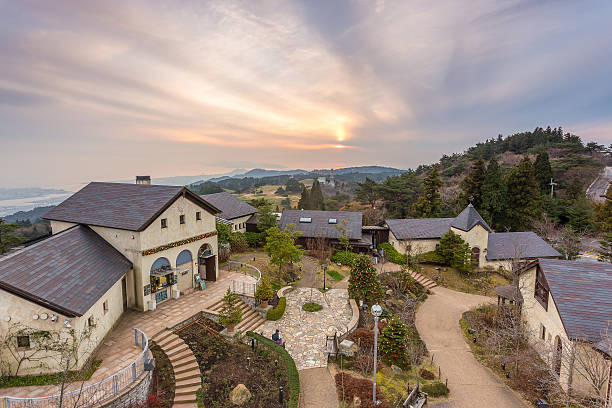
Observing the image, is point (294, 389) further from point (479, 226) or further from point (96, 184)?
point (479, 226)

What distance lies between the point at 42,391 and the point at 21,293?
3.88m

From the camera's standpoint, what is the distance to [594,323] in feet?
42.4

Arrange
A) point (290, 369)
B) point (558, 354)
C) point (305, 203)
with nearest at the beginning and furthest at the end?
point (558, 354) < point (290, 369) < point (305, 203)

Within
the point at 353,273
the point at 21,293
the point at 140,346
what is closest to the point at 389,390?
the point at 353,273

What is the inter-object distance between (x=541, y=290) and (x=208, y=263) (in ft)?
75.0

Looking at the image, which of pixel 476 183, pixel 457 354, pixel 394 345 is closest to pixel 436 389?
pixel 394 345

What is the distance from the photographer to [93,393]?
1061 centimetres

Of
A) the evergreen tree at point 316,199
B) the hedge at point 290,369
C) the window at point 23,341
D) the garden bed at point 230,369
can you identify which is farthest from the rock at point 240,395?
the evergreen tree at point 316,199

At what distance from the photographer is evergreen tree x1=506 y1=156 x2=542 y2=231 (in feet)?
134

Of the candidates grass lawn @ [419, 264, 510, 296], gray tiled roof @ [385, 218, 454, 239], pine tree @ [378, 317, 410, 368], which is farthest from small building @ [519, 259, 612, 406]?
gray tiled roof @ [385, 218, 454, 239]

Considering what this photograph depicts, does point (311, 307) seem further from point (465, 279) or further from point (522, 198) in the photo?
point (522, 198)

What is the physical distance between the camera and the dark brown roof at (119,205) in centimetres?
1818

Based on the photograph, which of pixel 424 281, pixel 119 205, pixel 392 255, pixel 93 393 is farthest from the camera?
pixel 392 255

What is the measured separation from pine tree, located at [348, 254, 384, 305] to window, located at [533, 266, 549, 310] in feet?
31.2
